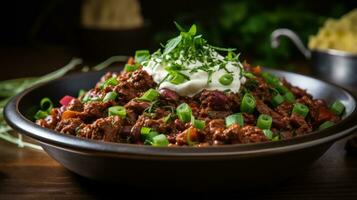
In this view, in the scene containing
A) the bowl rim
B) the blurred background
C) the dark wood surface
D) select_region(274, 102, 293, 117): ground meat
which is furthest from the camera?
the blurred background

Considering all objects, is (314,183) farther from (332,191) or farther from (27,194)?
(27,194)

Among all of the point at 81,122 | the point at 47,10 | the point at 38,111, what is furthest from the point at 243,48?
the point at 81,122

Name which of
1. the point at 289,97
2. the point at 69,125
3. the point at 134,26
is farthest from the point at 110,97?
the point at 134,26

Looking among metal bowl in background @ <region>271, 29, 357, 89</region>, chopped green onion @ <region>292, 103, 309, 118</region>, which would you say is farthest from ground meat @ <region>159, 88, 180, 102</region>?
metal bowl in background @ <region>271, 29, 357, 89</region>

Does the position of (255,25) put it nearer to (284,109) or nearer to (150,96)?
(284,109)

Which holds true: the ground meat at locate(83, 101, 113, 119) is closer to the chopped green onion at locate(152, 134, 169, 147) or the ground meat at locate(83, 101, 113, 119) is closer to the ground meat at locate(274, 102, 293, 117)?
the chopped green onion at locate(152, 134, 169, 147)
